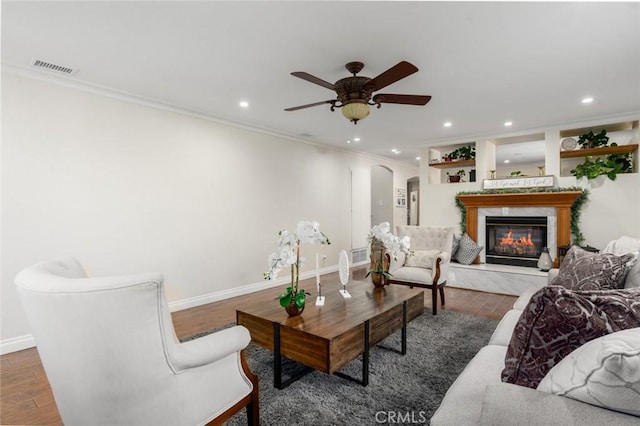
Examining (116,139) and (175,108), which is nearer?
(116,139)

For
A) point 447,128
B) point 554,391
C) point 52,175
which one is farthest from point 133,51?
point 447,128

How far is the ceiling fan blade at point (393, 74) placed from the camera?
220cm

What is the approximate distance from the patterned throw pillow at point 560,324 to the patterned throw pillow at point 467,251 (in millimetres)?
4284

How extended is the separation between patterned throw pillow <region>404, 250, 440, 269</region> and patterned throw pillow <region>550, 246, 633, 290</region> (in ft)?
5.51

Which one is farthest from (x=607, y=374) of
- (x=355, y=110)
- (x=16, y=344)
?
(x=16, y=344)

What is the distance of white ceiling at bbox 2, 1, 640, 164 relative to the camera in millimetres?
2078

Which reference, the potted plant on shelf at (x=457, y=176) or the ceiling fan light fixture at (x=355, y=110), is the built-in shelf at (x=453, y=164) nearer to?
the potted plant on shelf at (x=457, y=176)

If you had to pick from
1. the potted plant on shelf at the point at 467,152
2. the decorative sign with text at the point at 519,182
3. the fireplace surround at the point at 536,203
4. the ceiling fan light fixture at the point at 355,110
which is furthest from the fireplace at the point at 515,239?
→ the ceiling fan light fixture at the point at 355,110

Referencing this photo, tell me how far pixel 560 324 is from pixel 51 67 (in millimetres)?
3971

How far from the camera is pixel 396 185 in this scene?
322 inches

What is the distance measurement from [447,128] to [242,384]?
186 inches

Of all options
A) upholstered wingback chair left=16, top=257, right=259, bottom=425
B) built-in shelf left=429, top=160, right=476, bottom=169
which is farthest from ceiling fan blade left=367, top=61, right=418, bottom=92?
built-in shelf left=429, top=160, right=476, bottom=169

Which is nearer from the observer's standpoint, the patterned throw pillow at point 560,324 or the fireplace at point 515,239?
the patterned throw pillow at point 560,324

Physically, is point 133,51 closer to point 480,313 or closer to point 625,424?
point 625,424
